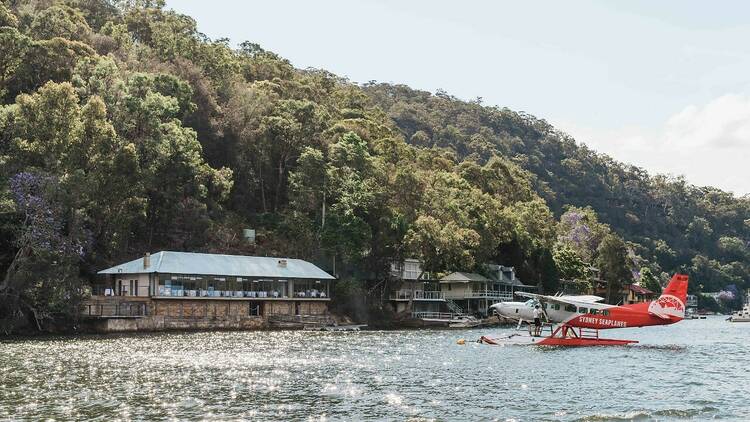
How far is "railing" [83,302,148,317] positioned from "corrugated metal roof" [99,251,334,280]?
3342 mm

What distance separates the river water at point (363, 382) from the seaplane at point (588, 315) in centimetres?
283

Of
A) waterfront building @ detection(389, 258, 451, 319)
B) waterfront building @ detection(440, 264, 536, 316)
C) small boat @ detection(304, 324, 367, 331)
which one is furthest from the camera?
waterfront building @ detection(440, 264, 536, 316)

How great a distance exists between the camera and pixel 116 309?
68.8m

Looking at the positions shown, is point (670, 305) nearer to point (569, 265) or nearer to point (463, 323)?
point (463, 323)

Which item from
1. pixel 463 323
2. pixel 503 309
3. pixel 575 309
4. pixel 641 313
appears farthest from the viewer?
pixel 463 323

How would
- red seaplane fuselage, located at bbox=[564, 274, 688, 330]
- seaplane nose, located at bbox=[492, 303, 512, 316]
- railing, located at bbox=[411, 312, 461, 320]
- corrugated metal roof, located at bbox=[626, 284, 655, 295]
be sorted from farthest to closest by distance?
corrugated metal roof, located at bbox=[626, 284, 655, 295], railing, located at bbox=[411, 312, 461, 320], seaplane nose, located at bbox=[492, 303, 512, 316], red seaplane fuselage, located at bbox=[564, 274, 688, 330]

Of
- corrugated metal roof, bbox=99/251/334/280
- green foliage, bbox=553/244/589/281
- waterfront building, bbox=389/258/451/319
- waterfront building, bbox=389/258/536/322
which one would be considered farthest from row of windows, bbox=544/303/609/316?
green foliage, bbox=553/244/589/281

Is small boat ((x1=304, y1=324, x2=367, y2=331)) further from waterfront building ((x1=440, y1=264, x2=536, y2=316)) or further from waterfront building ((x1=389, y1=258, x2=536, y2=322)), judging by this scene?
waterfront building ((x1=440, y1=264, x2=536, y2=316))

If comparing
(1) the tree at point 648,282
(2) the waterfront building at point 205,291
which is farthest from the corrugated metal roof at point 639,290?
(2) the waterfront building at point 205,291

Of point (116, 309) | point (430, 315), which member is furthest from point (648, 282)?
point (116, 309)

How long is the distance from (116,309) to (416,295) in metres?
41.2

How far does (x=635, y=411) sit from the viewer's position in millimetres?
26688

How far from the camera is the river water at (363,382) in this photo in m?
26.4

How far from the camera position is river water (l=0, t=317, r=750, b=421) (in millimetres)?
26375
